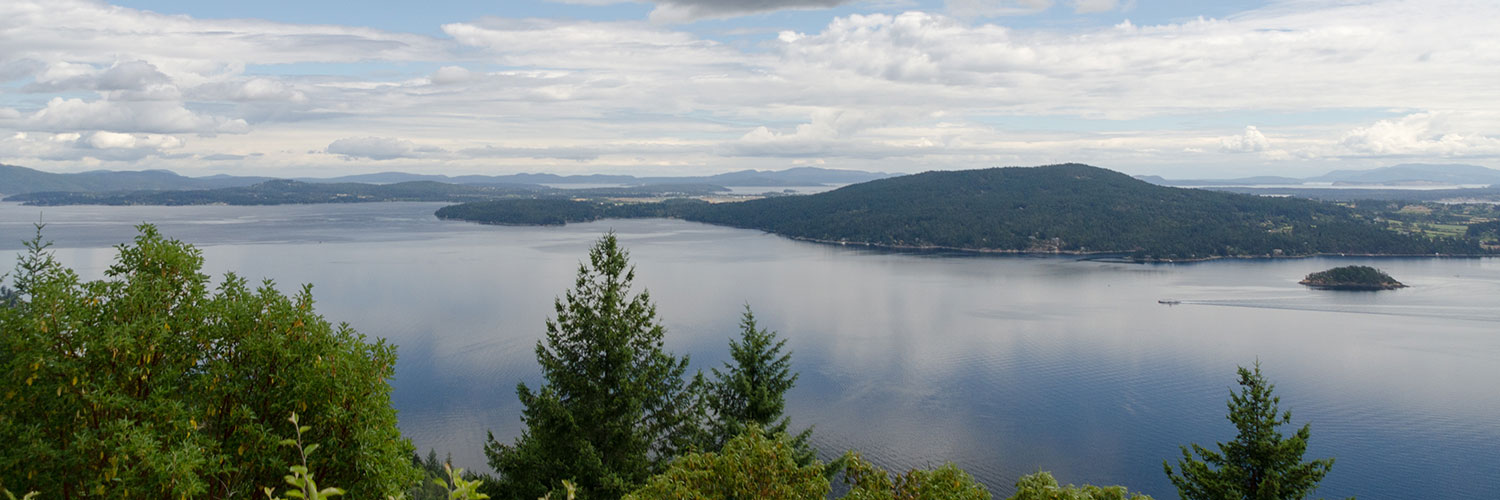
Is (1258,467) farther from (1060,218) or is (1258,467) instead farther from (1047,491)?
(1060,218)

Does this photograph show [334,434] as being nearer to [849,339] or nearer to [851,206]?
[849,339]

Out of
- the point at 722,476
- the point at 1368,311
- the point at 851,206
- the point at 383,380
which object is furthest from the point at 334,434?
the point at 851,206

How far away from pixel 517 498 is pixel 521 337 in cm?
2923

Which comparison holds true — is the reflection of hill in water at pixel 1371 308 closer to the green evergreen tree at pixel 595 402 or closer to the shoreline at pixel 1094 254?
the shoreline at pixel 1094 254

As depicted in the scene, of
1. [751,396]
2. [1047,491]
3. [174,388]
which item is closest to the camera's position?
[174,388]

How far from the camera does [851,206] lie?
122 m

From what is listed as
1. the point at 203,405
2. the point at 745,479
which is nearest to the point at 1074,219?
the point at 745,479

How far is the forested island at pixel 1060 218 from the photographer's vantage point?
284ft

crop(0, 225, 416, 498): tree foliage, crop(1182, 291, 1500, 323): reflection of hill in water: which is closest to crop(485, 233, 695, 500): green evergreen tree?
crop(0, 225, 416, 498): tree foliage

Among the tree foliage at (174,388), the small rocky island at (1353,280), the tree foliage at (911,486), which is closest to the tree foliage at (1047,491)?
the tree foliage at (911,486)

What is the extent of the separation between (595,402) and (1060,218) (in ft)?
323

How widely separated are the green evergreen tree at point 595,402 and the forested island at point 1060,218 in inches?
3260

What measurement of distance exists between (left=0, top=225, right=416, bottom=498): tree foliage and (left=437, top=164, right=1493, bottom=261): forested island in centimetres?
8913

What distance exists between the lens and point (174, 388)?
5.46m
